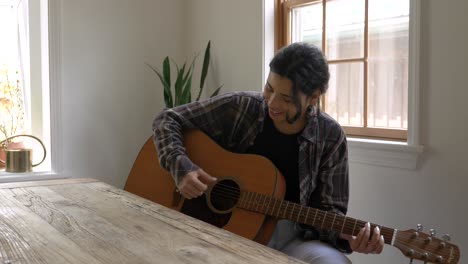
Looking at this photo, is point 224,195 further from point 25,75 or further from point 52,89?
point 25,75

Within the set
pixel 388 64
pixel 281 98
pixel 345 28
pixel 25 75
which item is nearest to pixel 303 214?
Answer: pixel 281 98

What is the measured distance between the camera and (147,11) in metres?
3.17

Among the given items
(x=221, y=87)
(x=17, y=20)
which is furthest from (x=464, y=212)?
(x=17, y=20)

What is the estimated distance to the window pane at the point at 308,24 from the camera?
2.48 meters

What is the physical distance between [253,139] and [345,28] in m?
0.87

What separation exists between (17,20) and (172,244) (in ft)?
9.10

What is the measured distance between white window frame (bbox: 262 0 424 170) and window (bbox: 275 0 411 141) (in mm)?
61

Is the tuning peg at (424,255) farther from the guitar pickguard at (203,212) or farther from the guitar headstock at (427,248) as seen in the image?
the guitar pickguard at (203,212)

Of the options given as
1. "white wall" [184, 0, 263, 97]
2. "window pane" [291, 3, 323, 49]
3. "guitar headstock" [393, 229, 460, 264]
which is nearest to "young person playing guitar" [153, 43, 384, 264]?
"guitar headstock" [393, 229, 460, 264]

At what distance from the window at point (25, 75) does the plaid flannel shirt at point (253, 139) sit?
1380mm

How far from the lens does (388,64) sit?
215 centimetres

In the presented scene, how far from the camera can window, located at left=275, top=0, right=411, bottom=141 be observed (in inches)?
82.9

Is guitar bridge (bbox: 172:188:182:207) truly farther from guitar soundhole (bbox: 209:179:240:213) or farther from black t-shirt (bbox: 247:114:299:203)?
black t-shirt (bbox: 247:114:299:203)

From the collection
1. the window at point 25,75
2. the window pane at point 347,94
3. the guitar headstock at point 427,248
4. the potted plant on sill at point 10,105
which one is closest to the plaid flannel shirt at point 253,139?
the guitar headstock at point 427,248
